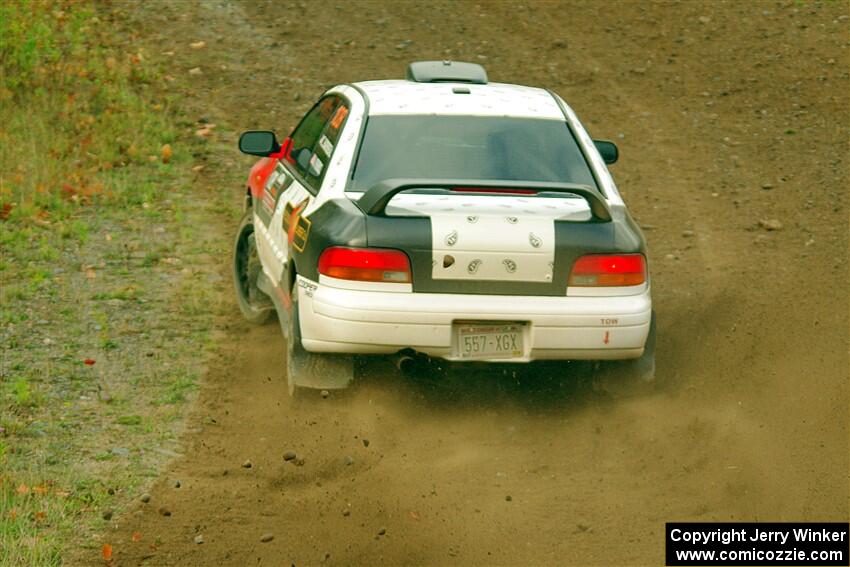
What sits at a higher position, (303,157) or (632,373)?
(303,157)

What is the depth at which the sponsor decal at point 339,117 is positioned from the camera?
7.46m

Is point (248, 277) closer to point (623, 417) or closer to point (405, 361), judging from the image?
point (405, 361)

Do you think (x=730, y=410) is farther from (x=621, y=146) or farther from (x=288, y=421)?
(x=621, y=146)

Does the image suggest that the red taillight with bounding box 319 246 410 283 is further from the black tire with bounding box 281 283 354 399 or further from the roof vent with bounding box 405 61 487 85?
the roof vent with bounding box 405 61 487 85

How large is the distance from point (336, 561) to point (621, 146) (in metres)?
8.95

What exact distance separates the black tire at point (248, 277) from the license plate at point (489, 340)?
265 centimetres

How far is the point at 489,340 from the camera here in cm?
649

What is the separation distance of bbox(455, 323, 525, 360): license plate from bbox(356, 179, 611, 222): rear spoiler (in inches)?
26.9

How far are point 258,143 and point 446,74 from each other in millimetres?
1247

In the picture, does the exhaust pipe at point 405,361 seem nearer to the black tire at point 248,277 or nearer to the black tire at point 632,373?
the black tire at point 632,373

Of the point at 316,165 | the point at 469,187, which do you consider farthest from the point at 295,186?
the point at 469,187

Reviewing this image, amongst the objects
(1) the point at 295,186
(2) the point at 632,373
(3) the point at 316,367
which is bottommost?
(3) the point at 316,367

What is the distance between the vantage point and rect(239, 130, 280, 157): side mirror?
8133mm

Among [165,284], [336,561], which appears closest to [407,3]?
[165,284]
